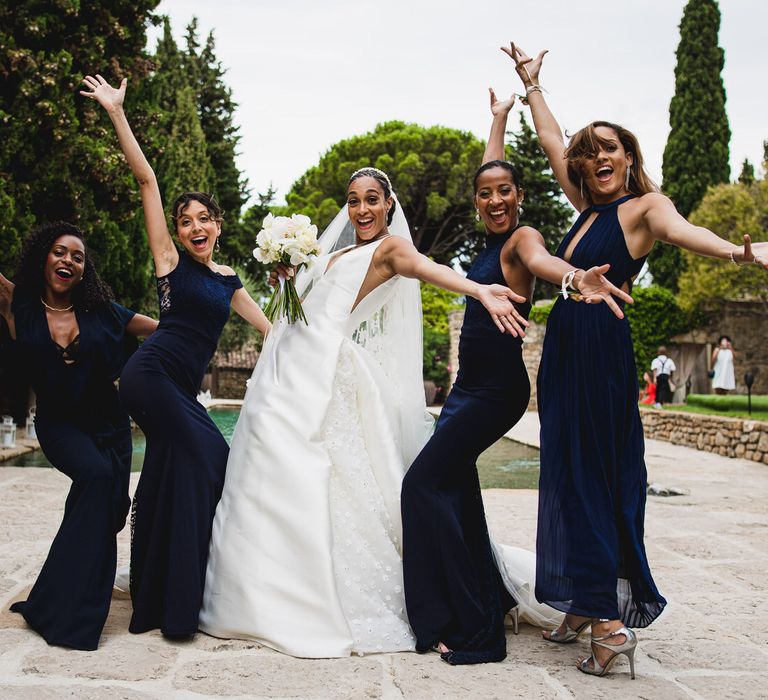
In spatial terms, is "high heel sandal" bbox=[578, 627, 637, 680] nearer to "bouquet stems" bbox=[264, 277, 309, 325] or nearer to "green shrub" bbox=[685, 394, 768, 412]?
"bouquet stems" bbox=[264, 277, 309, 325]

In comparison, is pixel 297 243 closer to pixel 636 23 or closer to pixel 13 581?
pixel 13 581

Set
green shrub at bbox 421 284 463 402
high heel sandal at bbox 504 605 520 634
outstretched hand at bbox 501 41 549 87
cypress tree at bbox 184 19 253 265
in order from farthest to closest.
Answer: cypress tree at bbox 184 19 253 265 < green shrub at bbox 421 284 463 402 < outstretched hand at bbox 501 41 549 87 < high heel sandal at bbox 504 605 520 634

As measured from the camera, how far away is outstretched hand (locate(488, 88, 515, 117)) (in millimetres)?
4094

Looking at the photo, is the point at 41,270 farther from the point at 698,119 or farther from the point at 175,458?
the point at 698,119

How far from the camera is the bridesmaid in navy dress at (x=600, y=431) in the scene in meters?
2.96

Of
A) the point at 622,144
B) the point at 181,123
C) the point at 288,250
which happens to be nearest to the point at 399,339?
the point at 288,250

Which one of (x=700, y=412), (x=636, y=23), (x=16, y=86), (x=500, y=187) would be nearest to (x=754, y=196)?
(x=700, y=412)

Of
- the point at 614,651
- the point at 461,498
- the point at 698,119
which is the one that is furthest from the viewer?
the point at 698,119

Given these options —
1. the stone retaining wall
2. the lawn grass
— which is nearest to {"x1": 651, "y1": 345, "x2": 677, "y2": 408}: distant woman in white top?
the stone retaining wall

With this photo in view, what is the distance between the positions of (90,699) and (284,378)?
1.59 metres

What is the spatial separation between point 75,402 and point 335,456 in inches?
51.2

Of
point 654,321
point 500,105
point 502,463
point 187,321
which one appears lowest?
point 502,463

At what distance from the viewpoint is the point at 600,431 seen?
307 cm

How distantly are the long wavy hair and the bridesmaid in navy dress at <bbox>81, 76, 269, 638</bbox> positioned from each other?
1850 millimetres
